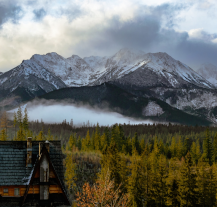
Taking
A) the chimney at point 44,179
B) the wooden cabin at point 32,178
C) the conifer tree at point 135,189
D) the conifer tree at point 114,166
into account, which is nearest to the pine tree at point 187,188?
the conifer tree at point 135,189

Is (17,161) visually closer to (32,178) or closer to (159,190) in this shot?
(32,178)

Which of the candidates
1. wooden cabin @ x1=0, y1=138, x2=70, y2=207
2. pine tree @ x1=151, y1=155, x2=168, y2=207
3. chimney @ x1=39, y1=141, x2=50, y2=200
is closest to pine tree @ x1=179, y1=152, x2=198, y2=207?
pine tree @ x1=151, y1=155, x2=168, y2=207

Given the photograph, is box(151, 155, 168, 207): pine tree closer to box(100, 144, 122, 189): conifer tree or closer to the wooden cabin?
box(100, 144, 122, 189): conifer tree

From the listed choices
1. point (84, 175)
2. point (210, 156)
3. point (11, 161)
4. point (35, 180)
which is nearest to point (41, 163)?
point (35, 180)

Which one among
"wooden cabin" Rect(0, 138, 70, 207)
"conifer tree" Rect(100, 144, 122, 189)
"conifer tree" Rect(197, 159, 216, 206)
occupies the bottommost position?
"conifer tree" Rect(197, 159, 216, 206)

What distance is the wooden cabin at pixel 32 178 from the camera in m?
22.9

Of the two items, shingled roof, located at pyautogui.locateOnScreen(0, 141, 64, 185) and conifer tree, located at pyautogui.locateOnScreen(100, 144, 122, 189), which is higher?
shingled roof, located at pyautogui.locateOnScreen(0, 141, 64, 185)

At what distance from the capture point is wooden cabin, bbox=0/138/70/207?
2289 centimetres

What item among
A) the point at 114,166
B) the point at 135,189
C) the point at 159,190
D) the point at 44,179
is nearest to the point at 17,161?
the point at 44,179

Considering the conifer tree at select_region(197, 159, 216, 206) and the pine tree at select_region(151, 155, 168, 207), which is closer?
the pine tree at select_region(151, 155, 168, 207)

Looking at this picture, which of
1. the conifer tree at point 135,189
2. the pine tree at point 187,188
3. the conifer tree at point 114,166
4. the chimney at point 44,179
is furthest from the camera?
the conifer tree at point 114,166

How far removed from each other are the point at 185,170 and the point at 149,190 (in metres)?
8.36

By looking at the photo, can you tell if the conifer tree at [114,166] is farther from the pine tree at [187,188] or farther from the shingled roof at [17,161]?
the shingled roof at [17,161]

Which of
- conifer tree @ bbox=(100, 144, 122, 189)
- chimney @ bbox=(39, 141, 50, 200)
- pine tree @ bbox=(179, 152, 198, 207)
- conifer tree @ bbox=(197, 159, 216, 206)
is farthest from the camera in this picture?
conifer tree @ bbox=(197, 159, 216, 206)
